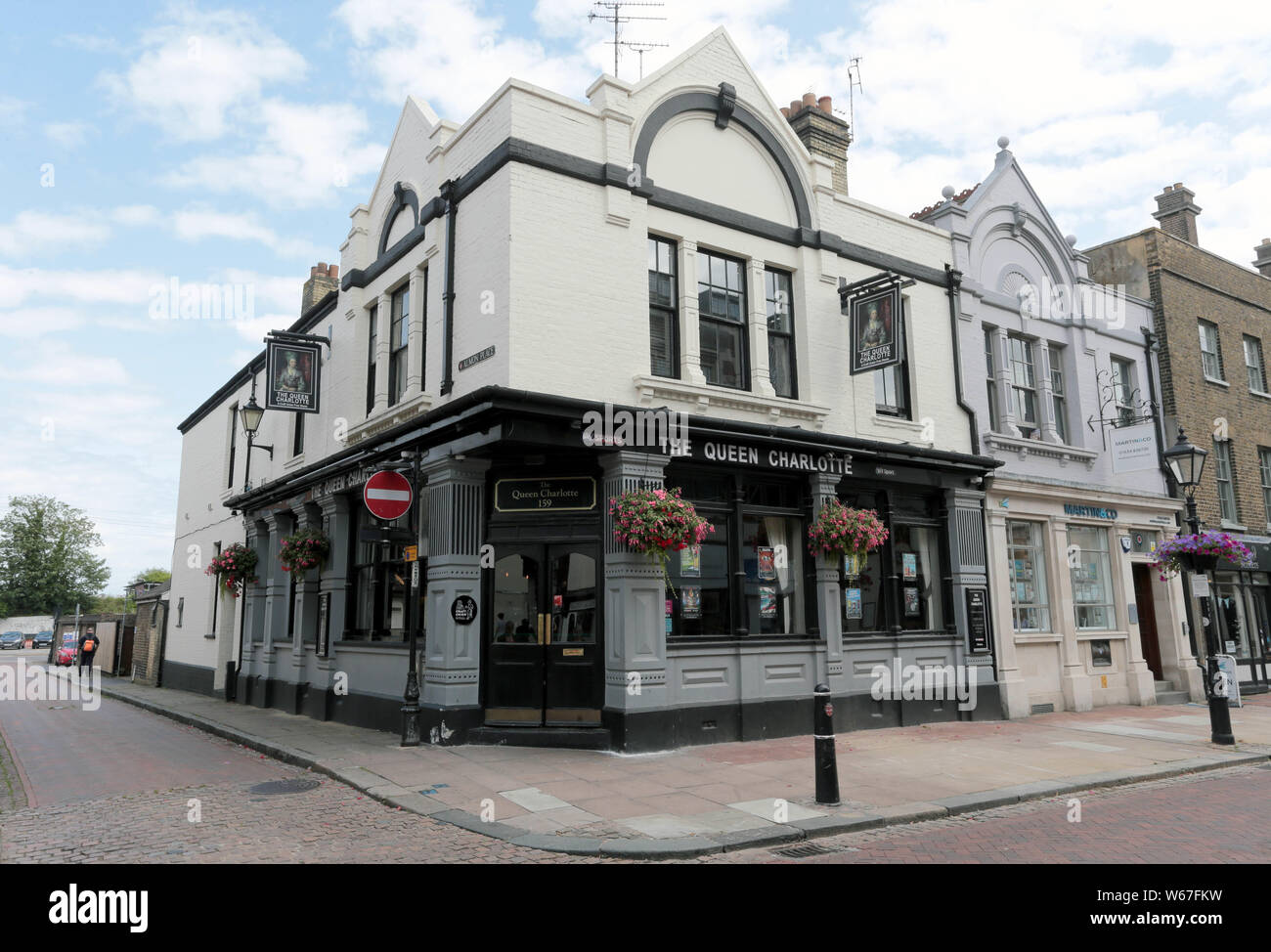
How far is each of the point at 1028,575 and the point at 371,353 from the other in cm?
1321

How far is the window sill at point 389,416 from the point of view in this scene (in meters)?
12.8

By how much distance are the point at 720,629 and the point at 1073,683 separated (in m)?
8.40

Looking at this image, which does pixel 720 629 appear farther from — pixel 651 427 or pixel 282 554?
pixel 282 554

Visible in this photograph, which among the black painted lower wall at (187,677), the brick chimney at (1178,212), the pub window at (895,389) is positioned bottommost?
the black painted lower wall at (187,677)

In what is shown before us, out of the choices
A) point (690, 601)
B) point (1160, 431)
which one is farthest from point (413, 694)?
point (1160, 431)

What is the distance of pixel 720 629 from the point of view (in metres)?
12.2

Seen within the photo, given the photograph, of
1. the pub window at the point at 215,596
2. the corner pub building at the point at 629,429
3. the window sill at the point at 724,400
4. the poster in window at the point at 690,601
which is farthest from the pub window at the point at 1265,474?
the pub window at the point at 215,596

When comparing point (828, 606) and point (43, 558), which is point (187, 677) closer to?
point (828, 606)

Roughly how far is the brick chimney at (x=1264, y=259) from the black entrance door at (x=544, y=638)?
2379cm

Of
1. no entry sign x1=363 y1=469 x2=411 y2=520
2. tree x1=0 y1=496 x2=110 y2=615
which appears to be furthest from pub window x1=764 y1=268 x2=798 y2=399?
tree x1=0 y1=496 x2=110 y2=615

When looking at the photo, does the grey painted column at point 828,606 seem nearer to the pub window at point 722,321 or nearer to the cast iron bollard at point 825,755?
the pub window at point 722,321

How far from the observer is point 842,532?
1273 cm

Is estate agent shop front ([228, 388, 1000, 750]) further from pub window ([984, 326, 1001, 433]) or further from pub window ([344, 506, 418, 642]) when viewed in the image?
pub window ([984, 326, 1001, 433])

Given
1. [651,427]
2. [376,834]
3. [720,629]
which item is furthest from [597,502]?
[376,834]
